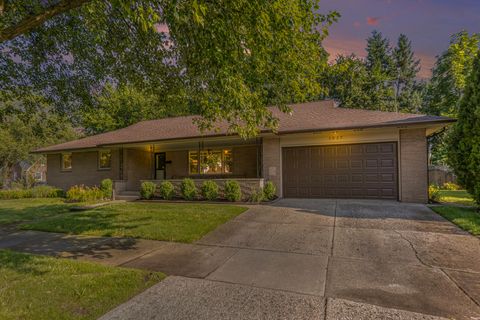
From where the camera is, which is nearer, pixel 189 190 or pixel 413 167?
pixel 413 167

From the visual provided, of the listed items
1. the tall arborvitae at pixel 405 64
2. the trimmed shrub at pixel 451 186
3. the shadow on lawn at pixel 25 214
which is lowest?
the trimmed shrub at pixel 451 186

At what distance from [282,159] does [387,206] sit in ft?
15.5

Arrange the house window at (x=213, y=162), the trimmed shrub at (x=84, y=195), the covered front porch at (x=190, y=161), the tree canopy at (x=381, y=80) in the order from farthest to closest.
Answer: the tree canopy at (x=381, y=80)
the house window at (x=213, y=162)
the covered front porch at (x=190, y=161)
the trimmed shrub at (x=84, y=195)

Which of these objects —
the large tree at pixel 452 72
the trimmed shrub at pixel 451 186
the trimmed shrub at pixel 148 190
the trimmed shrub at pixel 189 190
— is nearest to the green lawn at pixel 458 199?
the trimmed shrub at pixel 451 186

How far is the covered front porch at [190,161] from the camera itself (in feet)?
45.5

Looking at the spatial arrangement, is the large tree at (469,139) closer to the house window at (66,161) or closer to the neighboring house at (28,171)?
the house window at (66,161)

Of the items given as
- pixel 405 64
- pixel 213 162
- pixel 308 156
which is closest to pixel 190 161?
pixel 213 162

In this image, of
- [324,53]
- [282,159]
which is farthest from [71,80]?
[282,159]

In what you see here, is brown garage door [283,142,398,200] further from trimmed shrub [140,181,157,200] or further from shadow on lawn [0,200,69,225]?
shadow on lawn [0,200,69,225]

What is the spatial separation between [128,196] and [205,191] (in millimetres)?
4827

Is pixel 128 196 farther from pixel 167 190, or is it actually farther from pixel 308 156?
pixel 308 156

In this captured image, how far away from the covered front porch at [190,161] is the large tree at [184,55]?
622 cm

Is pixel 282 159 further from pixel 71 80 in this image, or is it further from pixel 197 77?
pixel 71 80

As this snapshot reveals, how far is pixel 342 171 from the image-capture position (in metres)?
11.0
